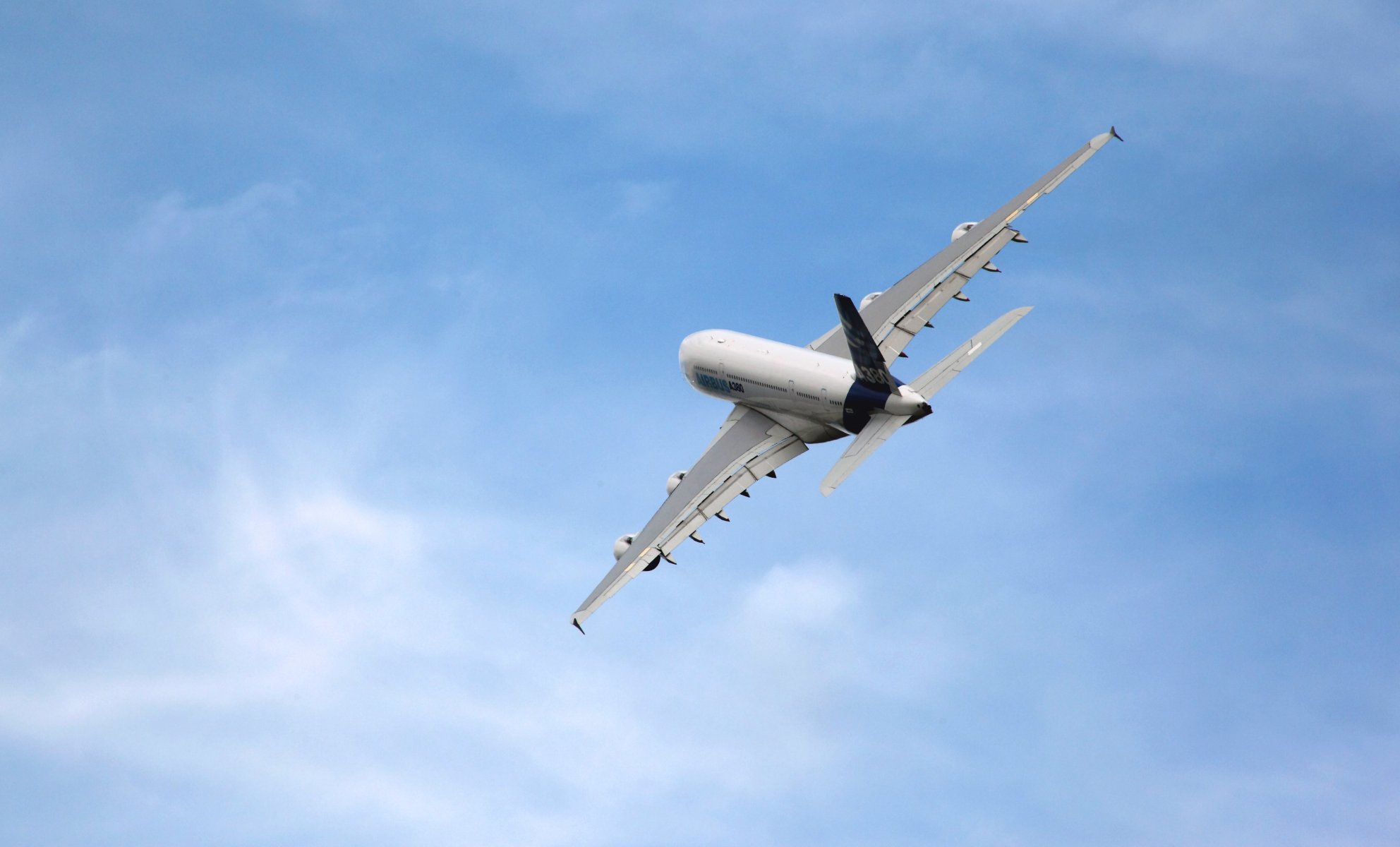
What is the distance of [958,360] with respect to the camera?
9369cm

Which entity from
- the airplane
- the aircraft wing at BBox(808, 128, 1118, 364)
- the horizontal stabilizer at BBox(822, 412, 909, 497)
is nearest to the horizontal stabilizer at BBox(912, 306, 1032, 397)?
the airplane

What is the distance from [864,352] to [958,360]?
551 cm

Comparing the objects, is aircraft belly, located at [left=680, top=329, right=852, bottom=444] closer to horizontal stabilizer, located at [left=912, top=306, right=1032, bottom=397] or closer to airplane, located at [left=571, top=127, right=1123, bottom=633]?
airplane, located at [left=571, top=127, right=1123, bottom=633]

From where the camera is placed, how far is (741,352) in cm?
10162

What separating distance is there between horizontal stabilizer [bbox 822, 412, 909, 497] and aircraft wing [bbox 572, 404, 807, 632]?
7.32 m

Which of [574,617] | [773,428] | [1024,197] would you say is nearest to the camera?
[574,617]

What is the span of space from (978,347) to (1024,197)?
60.6ft

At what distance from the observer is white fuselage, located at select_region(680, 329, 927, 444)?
94.5 meters

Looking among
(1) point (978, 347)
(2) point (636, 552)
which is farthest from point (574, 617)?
(1) point (978, 347)

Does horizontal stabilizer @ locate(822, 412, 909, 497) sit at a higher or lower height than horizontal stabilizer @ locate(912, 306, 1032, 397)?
lower

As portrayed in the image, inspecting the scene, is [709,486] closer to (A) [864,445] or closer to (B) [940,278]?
(A) [864,445]

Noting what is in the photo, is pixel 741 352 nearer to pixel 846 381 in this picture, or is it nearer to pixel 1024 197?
pixel 846 381

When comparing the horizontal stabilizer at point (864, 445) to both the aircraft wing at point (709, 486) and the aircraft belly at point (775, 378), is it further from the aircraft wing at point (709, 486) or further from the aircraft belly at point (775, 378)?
the aircraft wing at point (709, 486)

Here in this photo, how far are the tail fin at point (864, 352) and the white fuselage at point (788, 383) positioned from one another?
1.95ft
